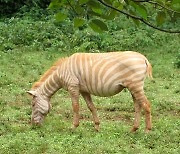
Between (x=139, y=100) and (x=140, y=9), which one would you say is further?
(x=139, y=100)

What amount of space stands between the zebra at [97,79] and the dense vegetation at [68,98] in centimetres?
29

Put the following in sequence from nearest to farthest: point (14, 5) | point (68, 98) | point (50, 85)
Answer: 1. point (50, 85)
2. point (68, 98)
3. point (14, 5)

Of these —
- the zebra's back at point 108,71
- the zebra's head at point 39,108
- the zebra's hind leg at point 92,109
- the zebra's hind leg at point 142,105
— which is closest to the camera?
the zebra's back at point 108,71

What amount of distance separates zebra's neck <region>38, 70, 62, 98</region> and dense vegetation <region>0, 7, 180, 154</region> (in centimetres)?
44

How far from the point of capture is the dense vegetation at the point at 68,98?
19.6 feet

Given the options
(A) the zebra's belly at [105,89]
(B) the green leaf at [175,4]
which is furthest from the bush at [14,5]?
(B) the green leaf at [175,4]

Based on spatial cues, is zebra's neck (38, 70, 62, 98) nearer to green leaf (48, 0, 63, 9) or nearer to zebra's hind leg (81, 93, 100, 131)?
zebra's hind leg (81, 93, 100, 131)

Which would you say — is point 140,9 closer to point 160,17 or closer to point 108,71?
point 160,17

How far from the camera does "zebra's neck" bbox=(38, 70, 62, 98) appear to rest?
6.77 m

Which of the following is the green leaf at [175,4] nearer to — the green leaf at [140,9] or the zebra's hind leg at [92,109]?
the green leaf at [140,9]

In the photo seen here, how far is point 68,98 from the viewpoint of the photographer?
A: 29.0 ft

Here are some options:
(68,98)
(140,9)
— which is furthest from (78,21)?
(68,98)

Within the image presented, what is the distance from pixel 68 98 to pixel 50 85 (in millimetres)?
2049

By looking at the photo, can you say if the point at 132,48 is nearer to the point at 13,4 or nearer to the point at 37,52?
the point at 37,52
